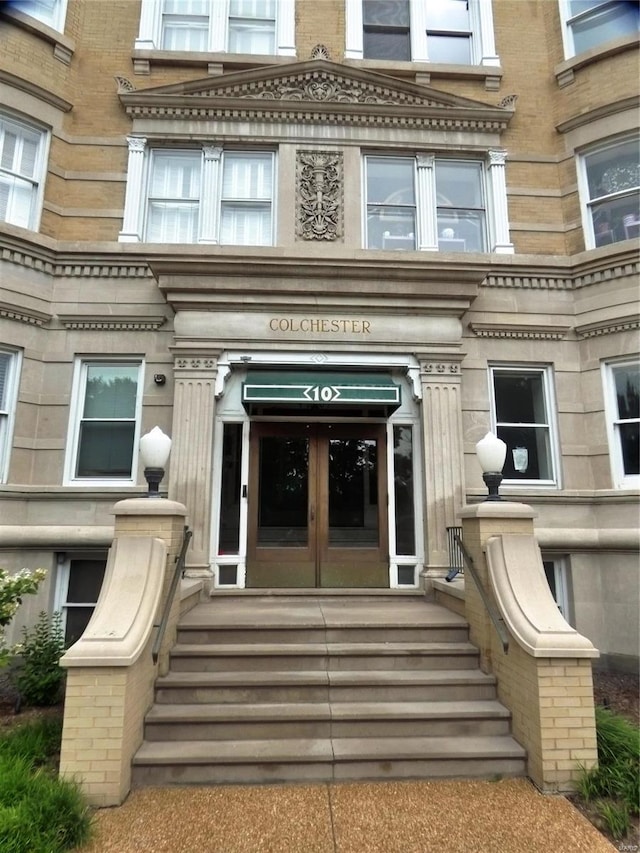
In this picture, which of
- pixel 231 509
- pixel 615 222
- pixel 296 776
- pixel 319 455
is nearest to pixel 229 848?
pixel 296 776

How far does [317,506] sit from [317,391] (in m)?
1.81

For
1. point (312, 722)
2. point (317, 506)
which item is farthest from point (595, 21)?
point (312, 722)

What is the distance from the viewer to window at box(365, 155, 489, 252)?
29.7ft

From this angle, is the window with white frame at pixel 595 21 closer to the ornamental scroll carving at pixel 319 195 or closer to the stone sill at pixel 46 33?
the ornamental scroll carving at pixel 319 195

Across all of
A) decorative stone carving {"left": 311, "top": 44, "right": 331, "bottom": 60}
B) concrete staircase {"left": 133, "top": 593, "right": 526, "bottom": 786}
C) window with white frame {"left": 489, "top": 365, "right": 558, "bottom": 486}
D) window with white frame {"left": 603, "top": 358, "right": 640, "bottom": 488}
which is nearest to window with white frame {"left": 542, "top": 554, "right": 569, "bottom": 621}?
window with white frame {"left": 489, "top": 365, "right": 558, "bottom": 486}

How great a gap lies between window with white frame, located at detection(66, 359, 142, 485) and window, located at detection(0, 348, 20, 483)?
846mm

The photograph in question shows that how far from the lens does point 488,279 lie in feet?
28.6

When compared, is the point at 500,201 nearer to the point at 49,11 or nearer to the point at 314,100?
the point at 314,100

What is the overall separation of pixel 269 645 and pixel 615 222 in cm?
873

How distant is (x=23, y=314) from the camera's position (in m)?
7.96

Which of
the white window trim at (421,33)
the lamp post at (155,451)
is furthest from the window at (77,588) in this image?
the white window trim at (421,33)

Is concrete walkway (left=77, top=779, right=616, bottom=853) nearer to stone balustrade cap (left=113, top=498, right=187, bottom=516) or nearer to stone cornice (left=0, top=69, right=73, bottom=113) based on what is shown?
stone balustrade cap (left=113, top=498, right=187, bottom=516)

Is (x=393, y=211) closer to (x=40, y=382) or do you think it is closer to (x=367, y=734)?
(x=40, y=382)

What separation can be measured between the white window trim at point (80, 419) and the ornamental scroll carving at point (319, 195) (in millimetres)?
3594
